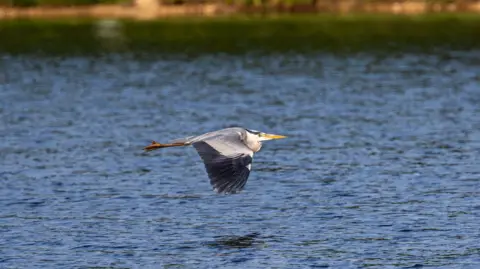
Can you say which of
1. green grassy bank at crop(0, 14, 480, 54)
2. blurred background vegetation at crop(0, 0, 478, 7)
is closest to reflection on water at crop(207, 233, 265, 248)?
green grassy bank at crop(0, 14, 480, 54)

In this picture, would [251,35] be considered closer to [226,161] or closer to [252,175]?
[252,175]

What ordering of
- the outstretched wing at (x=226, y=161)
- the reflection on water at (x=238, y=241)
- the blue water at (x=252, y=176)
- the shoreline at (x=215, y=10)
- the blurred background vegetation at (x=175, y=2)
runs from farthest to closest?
the blurred background vegetation at (x=175, y=2) → the shoreline at (x=215, y=10) → the reflection on water at (x=238, y=241) → the blue water at (x=252, y=176) → the outstretched wing at (x=226, y=161)

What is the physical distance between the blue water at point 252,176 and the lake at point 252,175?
4cm

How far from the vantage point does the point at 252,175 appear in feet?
68.1

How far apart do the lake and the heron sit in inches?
40.6

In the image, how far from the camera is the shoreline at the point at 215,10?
79562 mm

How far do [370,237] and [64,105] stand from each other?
18.3 meters

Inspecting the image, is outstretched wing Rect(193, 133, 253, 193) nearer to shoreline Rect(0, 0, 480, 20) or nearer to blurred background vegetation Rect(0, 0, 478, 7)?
shoreline Rect(0, 0, 480, 20)

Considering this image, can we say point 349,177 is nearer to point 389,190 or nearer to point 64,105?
point 389,190

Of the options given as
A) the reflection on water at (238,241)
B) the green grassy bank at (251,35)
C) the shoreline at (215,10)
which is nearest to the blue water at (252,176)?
the reflection on water at (238,241)

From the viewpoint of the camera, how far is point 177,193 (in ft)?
62.6

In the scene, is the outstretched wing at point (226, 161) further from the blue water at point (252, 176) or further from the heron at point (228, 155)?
the blue water at point (252, 176)

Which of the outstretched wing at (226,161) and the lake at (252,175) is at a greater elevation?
the outstretched wing at (226,161)

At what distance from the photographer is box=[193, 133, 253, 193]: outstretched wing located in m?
14.0
